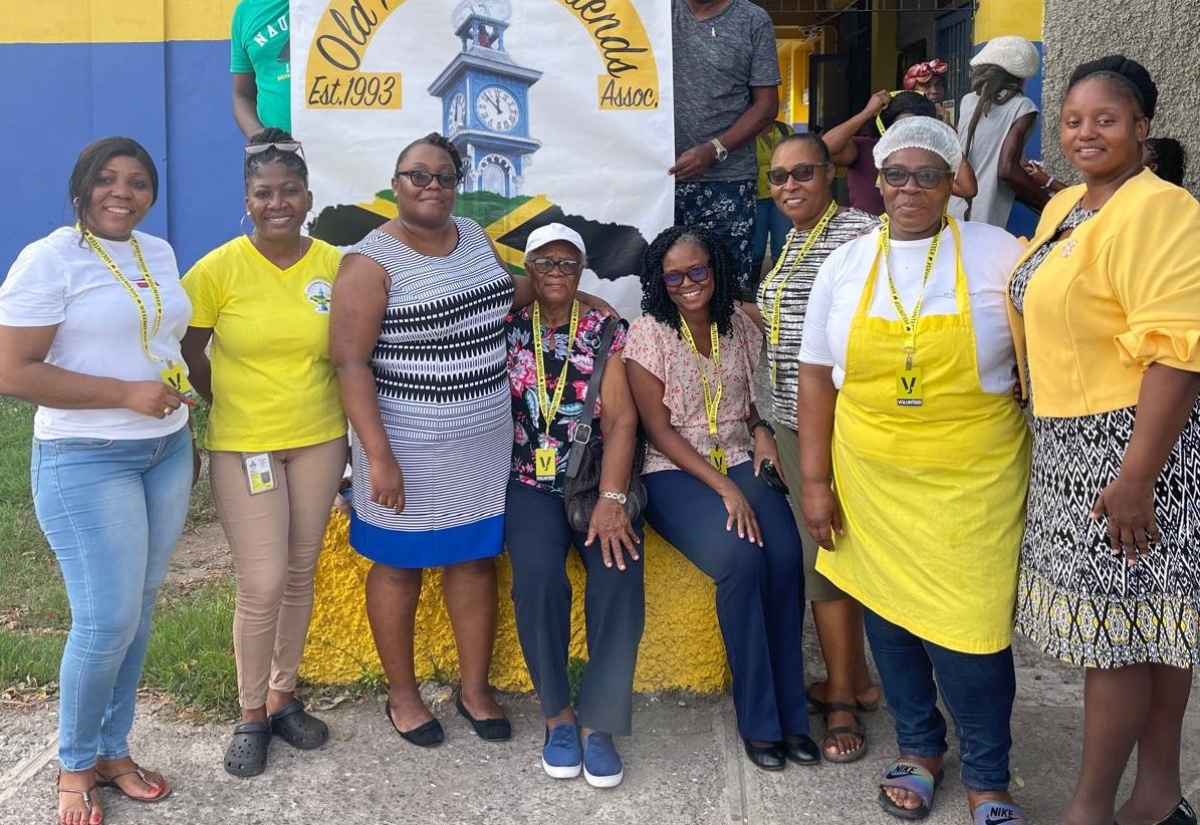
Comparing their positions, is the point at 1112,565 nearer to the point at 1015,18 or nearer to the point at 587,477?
the point at 587,477

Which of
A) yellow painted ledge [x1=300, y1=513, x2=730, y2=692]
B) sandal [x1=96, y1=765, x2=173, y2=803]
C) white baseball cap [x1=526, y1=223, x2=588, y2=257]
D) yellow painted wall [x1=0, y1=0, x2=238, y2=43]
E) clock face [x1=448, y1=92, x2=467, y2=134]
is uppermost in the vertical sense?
yellow painted wall [x1=0, y1=0, x2=238, y2=43]

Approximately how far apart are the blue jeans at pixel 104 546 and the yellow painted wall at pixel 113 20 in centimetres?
616

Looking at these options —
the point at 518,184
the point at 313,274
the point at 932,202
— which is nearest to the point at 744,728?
the point at 932,202

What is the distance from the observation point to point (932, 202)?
3.07 m

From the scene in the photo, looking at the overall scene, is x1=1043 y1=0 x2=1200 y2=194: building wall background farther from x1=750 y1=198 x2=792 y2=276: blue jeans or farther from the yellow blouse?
the yellow blouse

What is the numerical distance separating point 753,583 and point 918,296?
3.38ft

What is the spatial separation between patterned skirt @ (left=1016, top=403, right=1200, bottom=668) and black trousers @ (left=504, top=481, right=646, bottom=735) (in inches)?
49.6

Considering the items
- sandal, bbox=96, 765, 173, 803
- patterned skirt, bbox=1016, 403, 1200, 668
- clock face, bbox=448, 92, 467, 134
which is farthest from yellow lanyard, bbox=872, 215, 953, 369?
sandal, bbox=96, 765, 173, 803

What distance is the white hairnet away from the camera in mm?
3049

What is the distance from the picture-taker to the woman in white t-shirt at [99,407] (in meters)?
2.98

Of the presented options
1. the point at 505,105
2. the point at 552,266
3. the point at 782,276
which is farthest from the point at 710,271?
the point at 505,105

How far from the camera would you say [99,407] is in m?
3.04

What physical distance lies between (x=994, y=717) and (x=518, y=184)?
2646mm

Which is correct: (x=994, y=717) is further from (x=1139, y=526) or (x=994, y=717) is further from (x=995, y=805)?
(x=1139, y=526)
